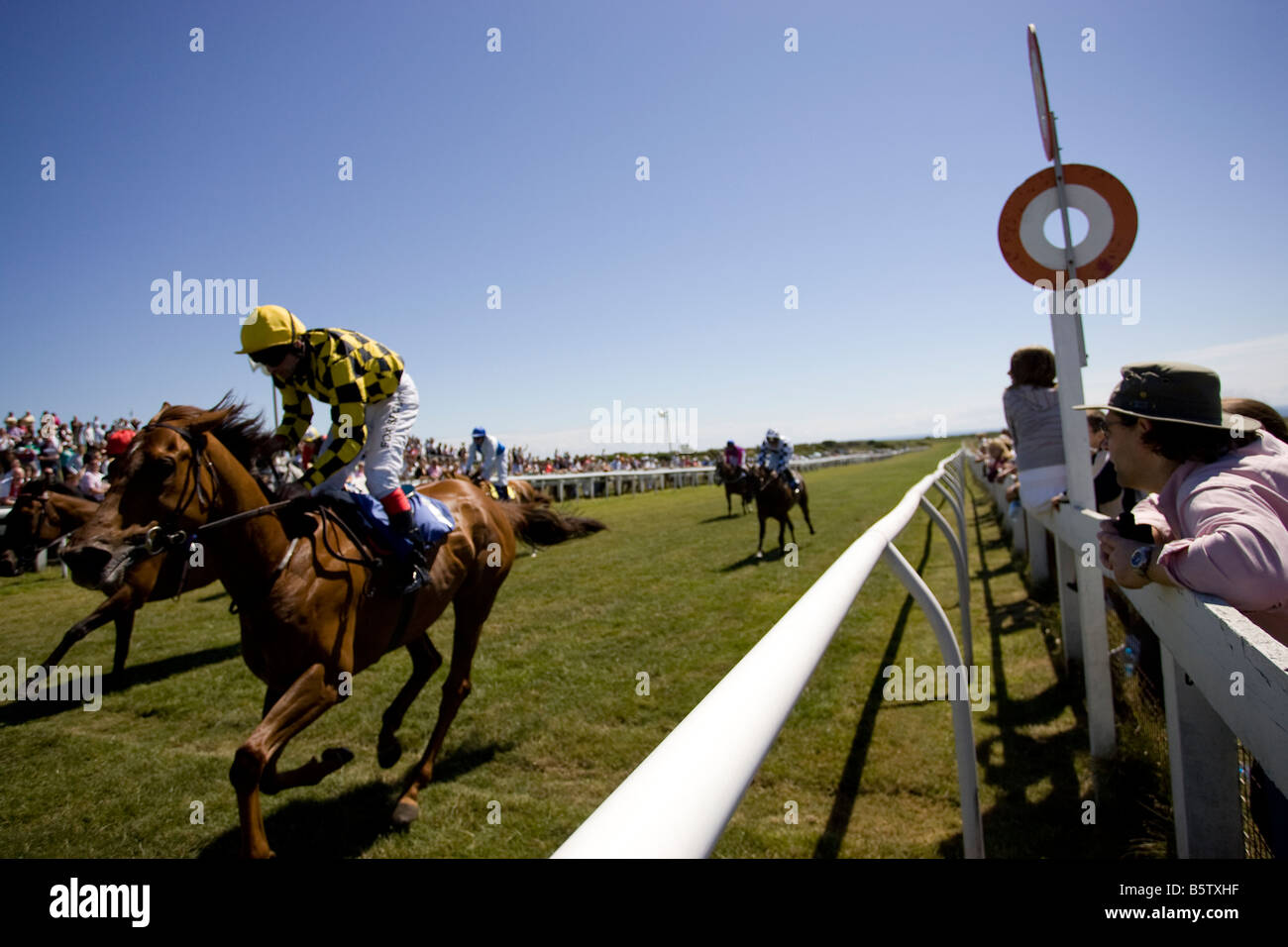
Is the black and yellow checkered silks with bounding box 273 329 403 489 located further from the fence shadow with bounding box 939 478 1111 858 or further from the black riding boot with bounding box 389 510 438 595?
the fence shadow with bounding box 939 478 1111 858

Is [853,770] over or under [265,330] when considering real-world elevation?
under

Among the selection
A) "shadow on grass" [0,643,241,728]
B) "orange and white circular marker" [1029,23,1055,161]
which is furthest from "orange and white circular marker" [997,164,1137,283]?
"shadow on grass" [0,643,241,728]

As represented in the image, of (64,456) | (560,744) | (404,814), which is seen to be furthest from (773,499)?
(64,456)

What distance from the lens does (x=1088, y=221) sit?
2812 millimetres

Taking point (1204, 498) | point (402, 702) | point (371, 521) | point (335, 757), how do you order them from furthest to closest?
point (402, 702), point (371, 521), point (335, 757), point (1204, 498)

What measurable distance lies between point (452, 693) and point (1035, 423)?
12.2ft

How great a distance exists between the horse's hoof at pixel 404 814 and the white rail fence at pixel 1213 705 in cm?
283

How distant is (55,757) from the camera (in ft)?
12.6

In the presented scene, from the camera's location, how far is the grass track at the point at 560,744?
2.80 meters

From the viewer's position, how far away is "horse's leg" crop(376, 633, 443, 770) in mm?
3498

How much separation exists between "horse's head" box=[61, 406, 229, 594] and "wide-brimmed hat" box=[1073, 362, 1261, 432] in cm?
323

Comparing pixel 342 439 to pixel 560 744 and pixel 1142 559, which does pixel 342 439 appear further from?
pixel 1142 559
